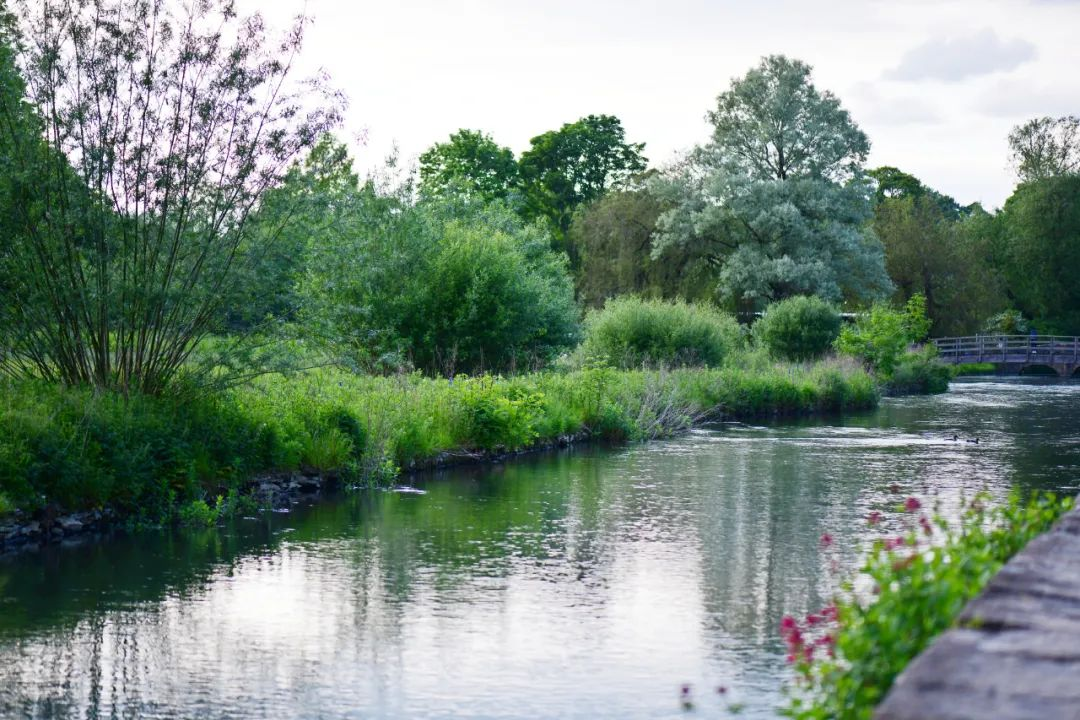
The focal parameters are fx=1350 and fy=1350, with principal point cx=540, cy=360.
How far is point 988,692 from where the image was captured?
3.77 m

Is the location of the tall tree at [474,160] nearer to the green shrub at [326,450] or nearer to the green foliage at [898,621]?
the green shrub at [326,450]

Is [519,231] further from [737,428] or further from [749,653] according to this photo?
[749,653]

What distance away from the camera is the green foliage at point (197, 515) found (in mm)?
15352

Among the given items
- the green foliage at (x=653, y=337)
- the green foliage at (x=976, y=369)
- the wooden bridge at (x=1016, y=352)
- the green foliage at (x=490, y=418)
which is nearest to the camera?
the green foliage at (x=490, y=418)

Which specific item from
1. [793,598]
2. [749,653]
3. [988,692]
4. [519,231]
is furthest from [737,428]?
[988,692]

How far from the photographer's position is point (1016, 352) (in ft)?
219

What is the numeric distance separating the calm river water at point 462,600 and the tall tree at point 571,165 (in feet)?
175

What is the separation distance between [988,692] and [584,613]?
7.49 metres

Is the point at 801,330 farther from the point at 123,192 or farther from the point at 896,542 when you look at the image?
the point at 896,542

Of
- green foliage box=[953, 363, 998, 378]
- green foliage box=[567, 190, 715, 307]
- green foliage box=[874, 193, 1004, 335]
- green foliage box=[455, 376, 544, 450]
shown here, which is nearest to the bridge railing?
green foliage box=[953, 363, 998, 378]

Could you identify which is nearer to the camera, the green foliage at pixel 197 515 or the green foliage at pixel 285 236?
the green foliage at pixel 197 515

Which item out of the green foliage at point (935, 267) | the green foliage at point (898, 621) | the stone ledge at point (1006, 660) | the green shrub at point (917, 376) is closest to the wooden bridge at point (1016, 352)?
the green foliage at point (935, 267)

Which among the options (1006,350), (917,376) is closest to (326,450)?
(917,376)

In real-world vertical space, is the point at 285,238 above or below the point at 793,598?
above
